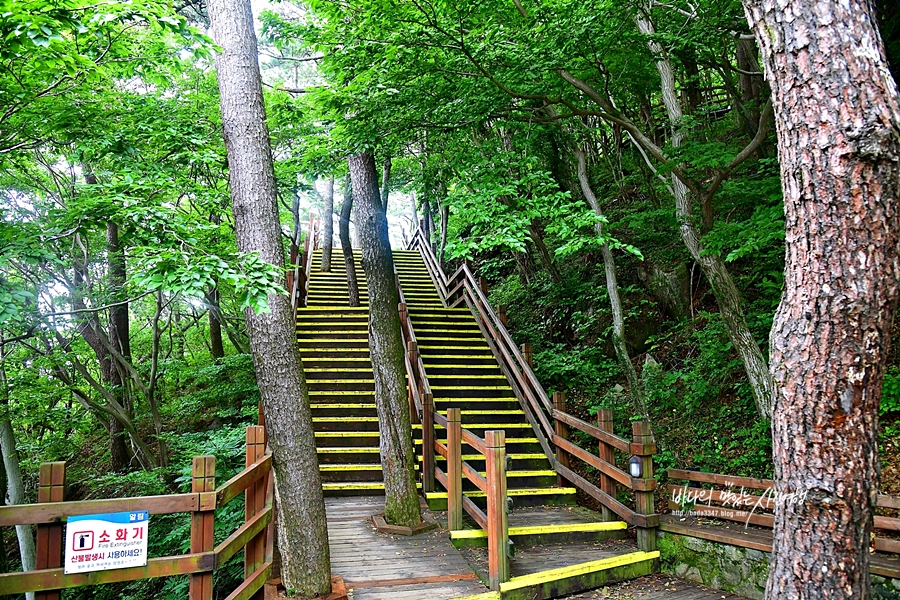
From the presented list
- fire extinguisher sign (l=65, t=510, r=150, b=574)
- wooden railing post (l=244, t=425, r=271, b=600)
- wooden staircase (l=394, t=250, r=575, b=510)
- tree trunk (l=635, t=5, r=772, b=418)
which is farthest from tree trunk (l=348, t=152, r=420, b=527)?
tree trunk (l=635, t=5, r=772, b=418)

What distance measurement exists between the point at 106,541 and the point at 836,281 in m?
3.62

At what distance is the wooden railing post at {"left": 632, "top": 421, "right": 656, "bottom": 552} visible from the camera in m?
4.78

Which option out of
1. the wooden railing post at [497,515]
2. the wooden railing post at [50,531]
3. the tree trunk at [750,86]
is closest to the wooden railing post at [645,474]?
the wooden railing post at [497,515]

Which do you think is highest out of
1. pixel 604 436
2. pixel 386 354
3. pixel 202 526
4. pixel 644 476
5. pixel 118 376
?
pixel 386 354

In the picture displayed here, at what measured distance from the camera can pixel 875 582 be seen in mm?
3461

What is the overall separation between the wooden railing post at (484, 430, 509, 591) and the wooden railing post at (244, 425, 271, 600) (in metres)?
1.65

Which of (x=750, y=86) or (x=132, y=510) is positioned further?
(x=750, y=86)

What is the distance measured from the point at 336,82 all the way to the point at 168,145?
1.85m

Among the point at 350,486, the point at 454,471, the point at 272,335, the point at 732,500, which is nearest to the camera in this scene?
the point at 272,335

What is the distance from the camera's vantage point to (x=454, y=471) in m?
4.97

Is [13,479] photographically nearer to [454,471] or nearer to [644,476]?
[454,471]

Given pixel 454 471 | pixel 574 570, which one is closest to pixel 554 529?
pixel 574 570

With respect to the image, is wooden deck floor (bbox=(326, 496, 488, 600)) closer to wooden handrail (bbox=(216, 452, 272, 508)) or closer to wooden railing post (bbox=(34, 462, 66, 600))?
wooden handrail (bbox=(216, 452, 272, 508))

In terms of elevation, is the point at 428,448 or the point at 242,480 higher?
the point at 242,480
